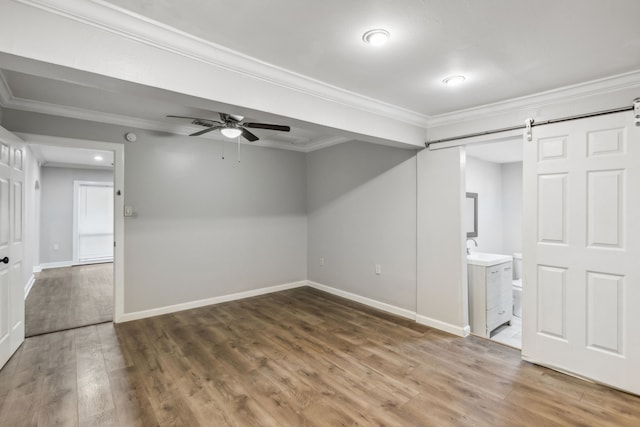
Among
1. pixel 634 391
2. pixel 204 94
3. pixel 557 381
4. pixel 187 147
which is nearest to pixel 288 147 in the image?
pixel 187 147

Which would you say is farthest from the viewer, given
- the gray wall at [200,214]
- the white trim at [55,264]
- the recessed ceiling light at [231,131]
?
the white trim at [55,264]

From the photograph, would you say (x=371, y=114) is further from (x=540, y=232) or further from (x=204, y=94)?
(x=540, y=232)

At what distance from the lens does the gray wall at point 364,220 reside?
400 centimetres

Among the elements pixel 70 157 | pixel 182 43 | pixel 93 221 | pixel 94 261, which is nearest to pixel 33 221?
pixel 70 157

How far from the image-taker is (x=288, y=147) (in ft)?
17.4

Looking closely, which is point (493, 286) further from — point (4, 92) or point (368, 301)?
point (4, 92)

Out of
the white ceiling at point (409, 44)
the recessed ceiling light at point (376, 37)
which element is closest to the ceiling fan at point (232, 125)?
the white ceiling at point (409, 44)

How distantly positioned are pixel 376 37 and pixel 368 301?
137 inches

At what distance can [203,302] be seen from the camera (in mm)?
4445

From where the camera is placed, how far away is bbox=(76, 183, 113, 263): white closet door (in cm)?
790

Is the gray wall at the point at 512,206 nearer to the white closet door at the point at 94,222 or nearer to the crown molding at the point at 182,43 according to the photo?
the crown molding at the point at 182,43

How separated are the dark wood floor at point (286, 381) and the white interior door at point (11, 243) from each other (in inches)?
10.3

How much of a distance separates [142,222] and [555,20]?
4.37 m

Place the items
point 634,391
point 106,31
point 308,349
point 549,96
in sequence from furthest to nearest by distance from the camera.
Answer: point 308,349 → point 549,96 → point 634,391 → point 106,31
